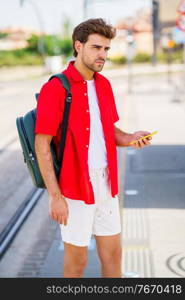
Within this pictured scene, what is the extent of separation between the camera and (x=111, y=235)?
294 centimetres

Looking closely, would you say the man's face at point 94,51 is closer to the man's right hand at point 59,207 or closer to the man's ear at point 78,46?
the man's ear at point 78,46

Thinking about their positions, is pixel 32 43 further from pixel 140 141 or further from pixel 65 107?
pixel 65 107

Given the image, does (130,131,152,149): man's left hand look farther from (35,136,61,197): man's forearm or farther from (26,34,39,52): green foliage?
(26,34,39,52): green foliage

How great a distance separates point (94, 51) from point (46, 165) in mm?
693

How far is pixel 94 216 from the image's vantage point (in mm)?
2932

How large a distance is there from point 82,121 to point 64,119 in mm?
111

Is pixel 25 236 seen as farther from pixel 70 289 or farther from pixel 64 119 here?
pixel 64 119

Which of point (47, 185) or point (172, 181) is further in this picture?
point (172, 181)

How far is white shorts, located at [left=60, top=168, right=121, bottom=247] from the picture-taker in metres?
2.82

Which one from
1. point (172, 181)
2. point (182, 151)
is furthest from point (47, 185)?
point (182, 151)

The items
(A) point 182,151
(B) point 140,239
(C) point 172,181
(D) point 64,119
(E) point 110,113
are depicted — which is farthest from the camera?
(A) point 182,151

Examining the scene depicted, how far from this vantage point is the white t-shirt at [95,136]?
280 centimetres

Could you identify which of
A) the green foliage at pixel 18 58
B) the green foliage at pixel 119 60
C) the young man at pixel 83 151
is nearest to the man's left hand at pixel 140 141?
A: the young man at pixel 83 151

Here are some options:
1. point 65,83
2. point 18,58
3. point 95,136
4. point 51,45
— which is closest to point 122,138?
point 95,136
